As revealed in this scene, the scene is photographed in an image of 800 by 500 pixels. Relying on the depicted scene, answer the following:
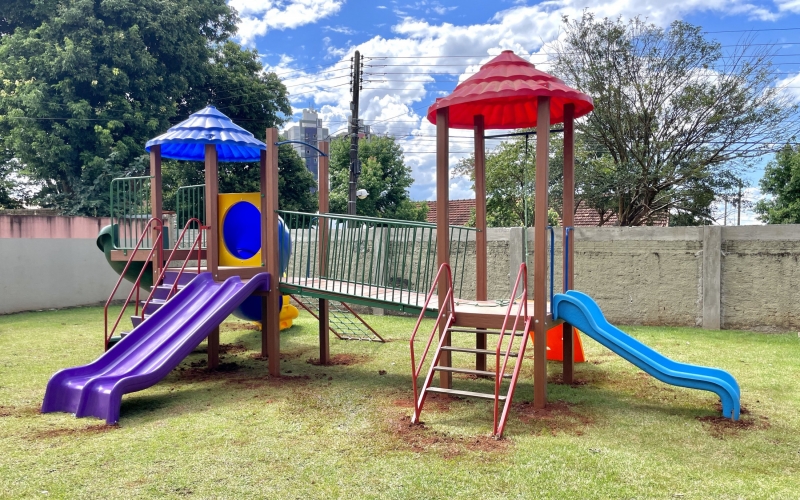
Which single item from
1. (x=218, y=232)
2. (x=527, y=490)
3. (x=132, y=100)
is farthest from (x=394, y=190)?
(x=527, y=490)

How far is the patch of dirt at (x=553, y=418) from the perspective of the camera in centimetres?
489

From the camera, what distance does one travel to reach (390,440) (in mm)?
4590

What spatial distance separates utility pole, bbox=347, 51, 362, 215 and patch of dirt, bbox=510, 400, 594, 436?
13248 mm

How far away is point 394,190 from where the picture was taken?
29.9 metres

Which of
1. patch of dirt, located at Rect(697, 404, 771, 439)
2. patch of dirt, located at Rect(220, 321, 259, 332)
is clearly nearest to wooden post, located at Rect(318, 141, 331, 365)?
patch of dirt, located at Rect(220, 321, 259, 332)

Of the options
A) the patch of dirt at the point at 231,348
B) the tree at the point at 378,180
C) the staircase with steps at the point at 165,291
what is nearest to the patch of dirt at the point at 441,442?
the staircase with steps at the point at 165,291

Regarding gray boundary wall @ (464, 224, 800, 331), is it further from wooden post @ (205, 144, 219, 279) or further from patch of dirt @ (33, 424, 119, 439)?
patch of dirt @ (33, 424, 119, 439)

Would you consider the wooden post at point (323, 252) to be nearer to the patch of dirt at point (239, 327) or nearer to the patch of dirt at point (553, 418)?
the patch of dirt at point (553, 418)

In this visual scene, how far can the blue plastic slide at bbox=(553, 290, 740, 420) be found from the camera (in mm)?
5207

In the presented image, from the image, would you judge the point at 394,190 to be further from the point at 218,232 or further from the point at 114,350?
the point at 114,350

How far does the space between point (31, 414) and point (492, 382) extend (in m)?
4.56

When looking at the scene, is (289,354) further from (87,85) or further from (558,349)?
(87,85)

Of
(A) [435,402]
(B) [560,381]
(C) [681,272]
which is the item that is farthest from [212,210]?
(C) [681,272]

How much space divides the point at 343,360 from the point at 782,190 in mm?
23037
